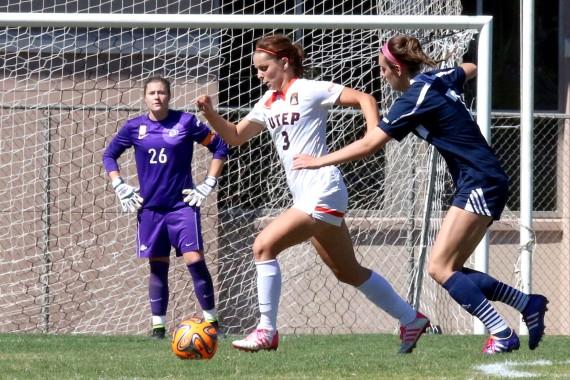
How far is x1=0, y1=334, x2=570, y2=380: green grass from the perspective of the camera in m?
6.29

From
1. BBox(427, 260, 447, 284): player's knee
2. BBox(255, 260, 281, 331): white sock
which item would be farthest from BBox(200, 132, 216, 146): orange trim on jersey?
BBox(427, 260, 447, 284): player's knee

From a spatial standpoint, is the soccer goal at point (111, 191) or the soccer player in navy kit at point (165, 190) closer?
the soccer player in navy kit at point (165, 190)

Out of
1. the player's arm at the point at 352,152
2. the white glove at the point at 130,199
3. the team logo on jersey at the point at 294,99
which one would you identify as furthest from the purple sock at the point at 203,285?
the player's arm at the point at 352,152

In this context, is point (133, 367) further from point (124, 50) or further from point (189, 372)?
point (124, 50)

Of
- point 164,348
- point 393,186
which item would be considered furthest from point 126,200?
point 393,186

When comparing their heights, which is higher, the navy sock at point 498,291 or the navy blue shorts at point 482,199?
→ the navy blue shorts at point 482,199

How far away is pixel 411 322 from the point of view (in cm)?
742

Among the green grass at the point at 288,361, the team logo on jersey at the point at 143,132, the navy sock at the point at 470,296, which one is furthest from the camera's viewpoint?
the team logo on jersey at the point at 143,132

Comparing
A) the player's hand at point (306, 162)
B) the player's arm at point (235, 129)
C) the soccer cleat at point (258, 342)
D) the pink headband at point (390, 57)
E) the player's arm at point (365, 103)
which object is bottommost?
the soccer cleat at point (258, 342)

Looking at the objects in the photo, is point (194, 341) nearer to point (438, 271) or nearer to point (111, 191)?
Result: point (438, 271)

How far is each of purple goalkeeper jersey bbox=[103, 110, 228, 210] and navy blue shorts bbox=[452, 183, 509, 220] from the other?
120 inches

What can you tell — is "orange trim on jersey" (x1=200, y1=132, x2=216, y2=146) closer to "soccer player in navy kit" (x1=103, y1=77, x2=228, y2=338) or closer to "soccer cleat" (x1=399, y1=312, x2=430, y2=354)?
"soccer player in navy kit" (x1=103, y1=77, x2=228, y2=338)

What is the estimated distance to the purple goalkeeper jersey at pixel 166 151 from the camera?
936 centimetres

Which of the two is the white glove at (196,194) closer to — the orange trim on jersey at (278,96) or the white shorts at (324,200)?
the orange trim on jersey at (278,96)
